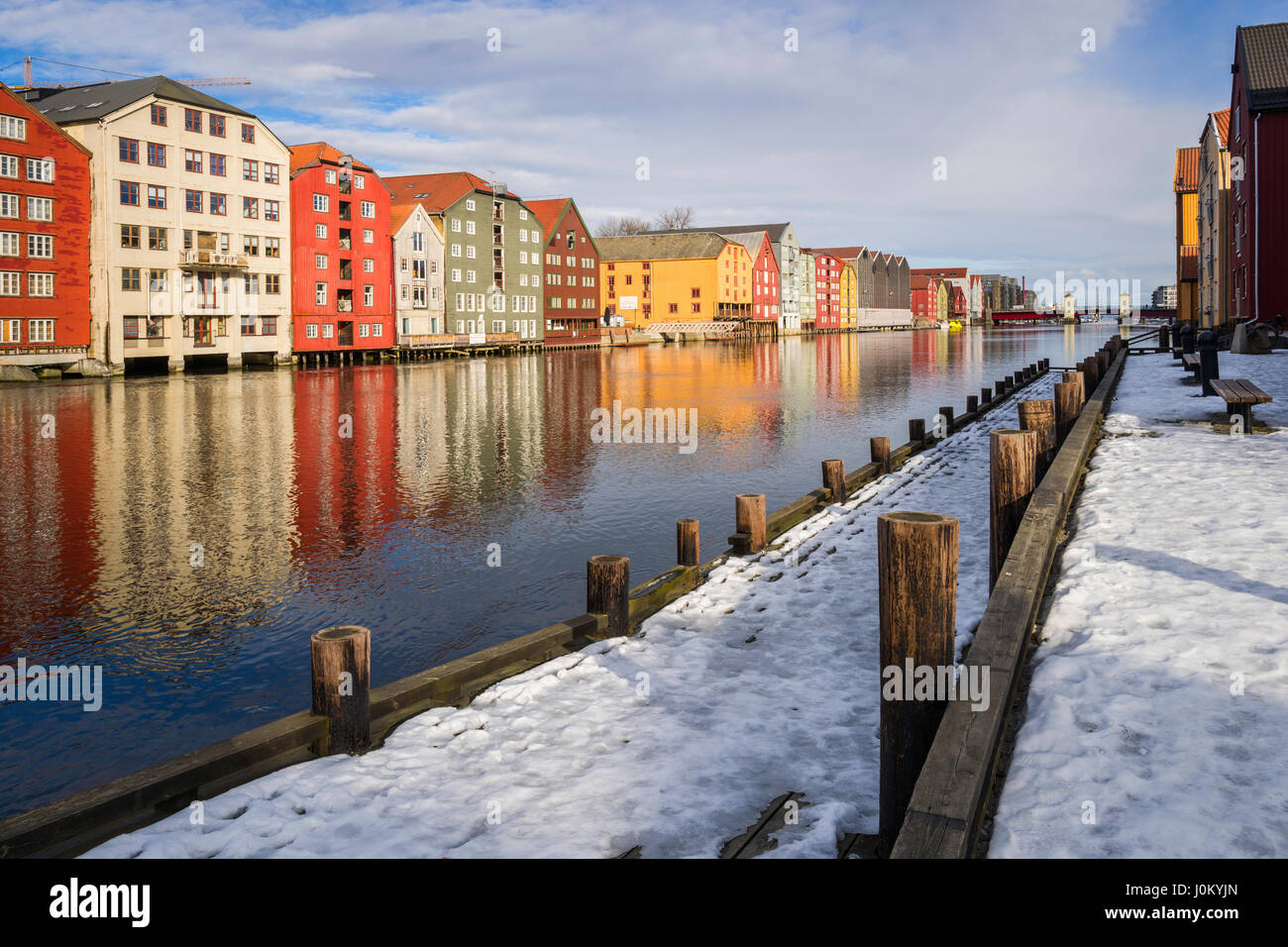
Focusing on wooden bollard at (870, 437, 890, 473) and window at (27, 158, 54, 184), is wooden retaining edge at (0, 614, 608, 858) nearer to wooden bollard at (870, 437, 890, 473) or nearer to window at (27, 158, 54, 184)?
wooden bollard at (870, 437, 890, 473)

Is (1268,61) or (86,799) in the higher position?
(1268,61)

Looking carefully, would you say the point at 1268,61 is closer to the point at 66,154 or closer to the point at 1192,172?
the point at 1192,172

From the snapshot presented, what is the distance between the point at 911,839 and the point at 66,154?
190 ft

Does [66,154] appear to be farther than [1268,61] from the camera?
Yes

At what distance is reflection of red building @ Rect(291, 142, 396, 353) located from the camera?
206 feet

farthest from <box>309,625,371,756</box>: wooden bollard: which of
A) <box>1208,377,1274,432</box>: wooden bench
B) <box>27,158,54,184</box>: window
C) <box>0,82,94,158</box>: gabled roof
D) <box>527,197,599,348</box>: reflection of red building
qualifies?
<box>527,197,599,348</box>: reflection of red building

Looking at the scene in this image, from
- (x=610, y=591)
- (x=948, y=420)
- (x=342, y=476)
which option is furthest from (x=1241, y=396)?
(x=342, y=476)

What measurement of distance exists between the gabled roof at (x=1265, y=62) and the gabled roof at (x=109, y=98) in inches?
2037

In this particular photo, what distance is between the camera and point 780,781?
19.5 feet

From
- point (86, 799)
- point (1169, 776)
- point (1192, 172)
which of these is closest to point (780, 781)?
point (1169, 776)

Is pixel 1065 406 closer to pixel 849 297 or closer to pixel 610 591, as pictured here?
pixel 610 591

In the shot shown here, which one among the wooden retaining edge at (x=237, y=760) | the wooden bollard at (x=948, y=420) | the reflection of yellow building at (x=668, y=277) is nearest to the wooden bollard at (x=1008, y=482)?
the wooden retaining edge at (x=237, y=760)

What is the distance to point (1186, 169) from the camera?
2761 inches

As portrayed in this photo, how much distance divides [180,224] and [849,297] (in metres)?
137
